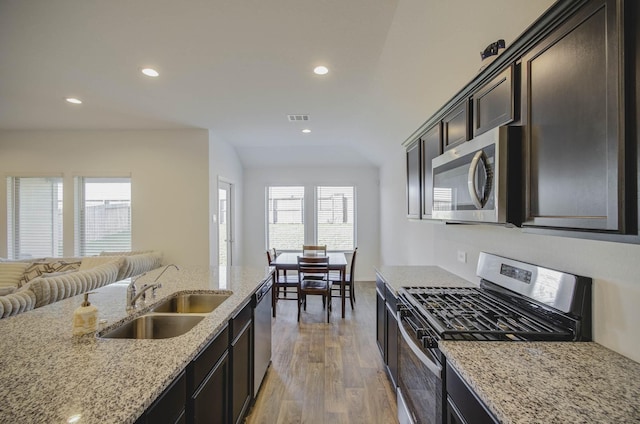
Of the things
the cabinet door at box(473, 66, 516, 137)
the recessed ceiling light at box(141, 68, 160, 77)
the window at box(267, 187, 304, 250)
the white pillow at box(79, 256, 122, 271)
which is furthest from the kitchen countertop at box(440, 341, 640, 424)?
the window at box(267, 187, 304, 250)

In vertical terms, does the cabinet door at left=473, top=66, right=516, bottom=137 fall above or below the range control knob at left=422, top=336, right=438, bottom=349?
above

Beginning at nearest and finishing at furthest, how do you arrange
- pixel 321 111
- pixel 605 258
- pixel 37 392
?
pixel 37 392
pixel 605 258
pixel 321 111

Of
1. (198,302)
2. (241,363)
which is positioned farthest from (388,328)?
(198,302)

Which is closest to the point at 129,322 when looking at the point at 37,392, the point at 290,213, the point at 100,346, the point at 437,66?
the point at 100,346

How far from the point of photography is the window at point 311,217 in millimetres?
6449

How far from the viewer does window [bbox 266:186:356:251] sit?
21.2 ft

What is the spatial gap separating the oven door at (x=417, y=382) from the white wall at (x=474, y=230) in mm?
663

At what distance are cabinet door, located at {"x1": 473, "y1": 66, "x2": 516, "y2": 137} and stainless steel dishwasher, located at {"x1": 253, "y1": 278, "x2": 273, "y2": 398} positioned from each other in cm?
184

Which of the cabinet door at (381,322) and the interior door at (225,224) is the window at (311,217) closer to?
the interior door at (225,224)

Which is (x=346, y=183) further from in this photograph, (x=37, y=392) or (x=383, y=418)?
(x=37, y=392)

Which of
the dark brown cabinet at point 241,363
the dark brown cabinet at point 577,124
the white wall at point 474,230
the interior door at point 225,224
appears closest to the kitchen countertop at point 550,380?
the white wall at point 474,230

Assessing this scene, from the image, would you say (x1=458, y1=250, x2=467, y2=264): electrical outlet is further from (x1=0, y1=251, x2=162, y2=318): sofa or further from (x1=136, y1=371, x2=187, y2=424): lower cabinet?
(x1=0, y1=251, x2=162, y2=318): sofa

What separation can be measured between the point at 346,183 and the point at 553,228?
546cm

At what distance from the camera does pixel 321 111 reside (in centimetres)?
388
